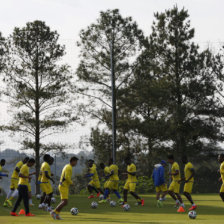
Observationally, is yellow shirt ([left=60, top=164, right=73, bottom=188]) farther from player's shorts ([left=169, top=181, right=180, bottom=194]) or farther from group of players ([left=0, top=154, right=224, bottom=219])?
player's shorts ([left=169, top=181, right=180, bottom=194])

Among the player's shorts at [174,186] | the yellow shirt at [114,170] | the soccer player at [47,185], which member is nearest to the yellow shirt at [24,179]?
the soccer player at [47,185]

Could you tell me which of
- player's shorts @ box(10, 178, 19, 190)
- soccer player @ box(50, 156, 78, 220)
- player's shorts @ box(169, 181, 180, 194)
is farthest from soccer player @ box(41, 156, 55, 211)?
player's shorts @ box(169, 181, 180, 194)

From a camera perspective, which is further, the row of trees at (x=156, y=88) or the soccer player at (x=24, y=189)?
the row of trees at (x=156, y=88)

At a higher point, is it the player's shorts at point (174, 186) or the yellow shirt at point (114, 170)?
the yellow shirt at point (114, 170)

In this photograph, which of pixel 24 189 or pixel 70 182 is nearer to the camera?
pixel 70 182

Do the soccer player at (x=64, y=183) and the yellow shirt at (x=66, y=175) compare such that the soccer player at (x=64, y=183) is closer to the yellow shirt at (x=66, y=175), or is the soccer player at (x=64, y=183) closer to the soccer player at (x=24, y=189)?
the yellow shirt at (x=66, y=175)

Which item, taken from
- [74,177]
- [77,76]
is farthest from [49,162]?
[74,177]

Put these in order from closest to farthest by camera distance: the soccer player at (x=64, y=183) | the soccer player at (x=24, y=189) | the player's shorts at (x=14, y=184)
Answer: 1. the soccer player at (x=64, y=183)
2. the soccer player at (x=24, y=189)
3. the player's shorts at (x=14, y=184)

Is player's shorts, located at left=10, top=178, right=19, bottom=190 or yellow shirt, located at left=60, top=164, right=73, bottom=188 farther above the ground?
yellow shirt, located at left=60, top=164, right=73, bottom=188

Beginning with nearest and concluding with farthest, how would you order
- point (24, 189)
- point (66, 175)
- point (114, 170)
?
point (66, 175)
point (24, 189)
point (114, 170)

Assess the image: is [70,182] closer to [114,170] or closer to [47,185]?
[47,185]

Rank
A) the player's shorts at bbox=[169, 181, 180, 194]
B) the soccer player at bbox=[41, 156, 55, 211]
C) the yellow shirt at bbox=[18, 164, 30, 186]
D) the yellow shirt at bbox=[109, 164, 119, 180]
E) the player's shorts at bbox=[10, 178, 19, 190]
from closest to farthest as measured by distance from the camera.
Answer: the yellow shirt at bbox=[18, 164, 30, 186] < the soccer player at bbox=[41, 156, 55, 211] < the player's shorts at bbox=[169, 181, 180, 194] < the player's shorts at bbox=[10, 178, 19, 190] < the yellow shirt at bbox=[109, 164, 119, 180]

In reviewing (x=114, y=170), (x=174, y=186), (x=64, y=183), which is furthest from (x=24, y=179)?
(x=114, y=170)

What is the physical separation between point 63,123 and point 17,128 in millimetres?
2949
